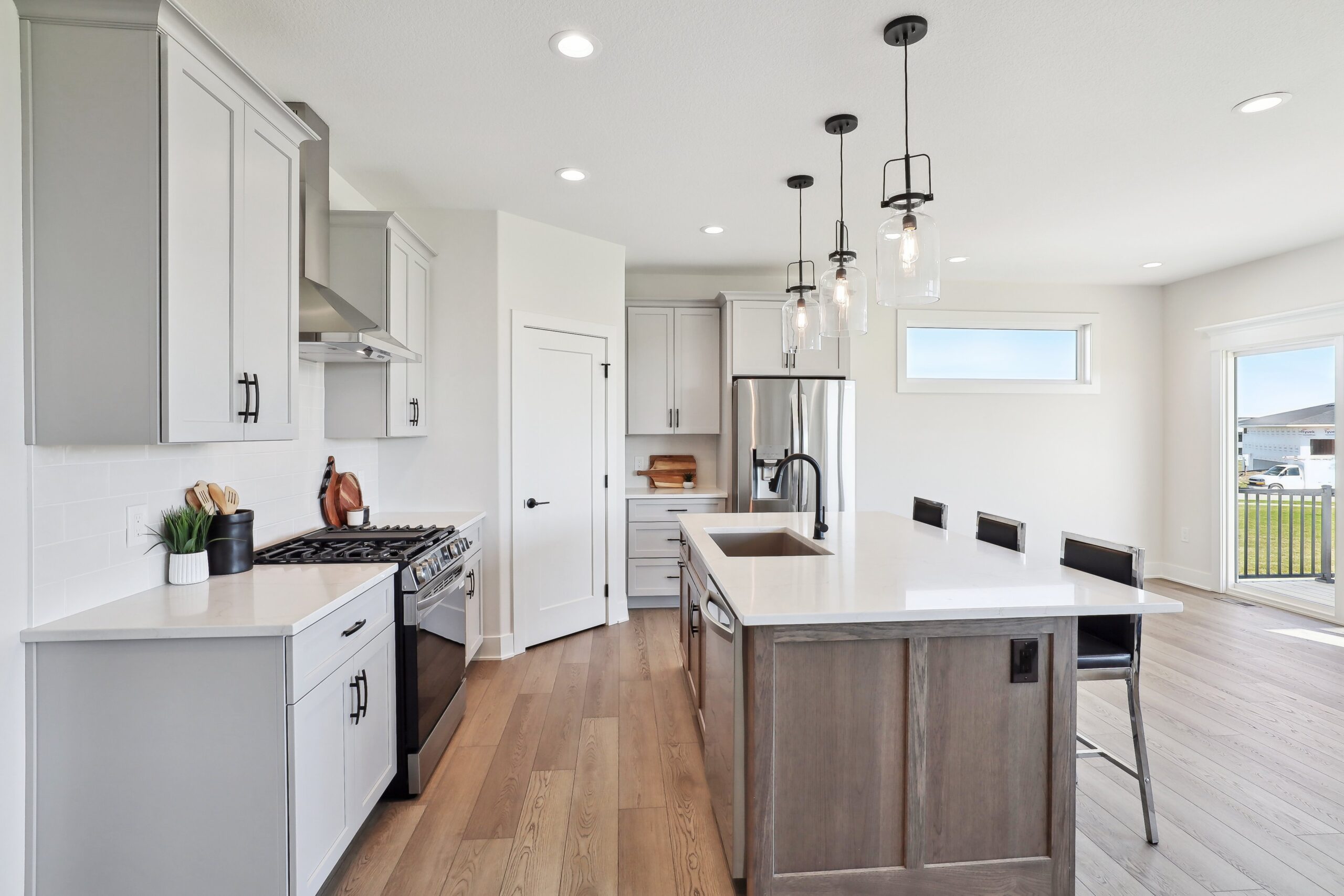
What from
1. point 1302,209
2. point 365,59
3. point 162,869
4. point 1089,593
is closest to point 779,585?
point 1089,593

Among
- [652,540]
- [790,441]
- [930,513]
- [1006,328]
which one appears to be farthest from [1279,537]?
[652,540]

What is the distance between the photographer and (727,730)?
6.24ft

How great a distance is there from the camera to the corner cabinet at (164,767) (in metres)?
1.58

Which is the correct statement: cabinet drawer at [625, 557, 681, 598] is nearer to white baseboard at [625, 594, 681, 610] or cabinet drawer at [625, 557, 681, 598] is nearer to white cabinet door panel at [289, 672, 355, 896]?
white baseboard at [625, 594, 681, 610]

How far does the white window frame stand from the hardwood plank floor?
2.57 metres

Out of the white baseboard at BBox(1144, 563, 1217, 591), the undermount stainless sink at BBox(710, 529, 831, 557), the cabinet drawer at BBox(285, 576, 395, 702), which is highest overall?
the undermount stainless sink at BBox(710, 529, 831, 557)

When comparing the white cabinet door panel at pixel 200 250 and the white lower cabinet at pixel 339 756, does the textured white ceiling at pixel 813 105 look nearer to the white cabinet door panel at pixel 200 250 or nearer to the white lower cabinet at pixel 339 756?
the white cabinet door panel at pixel 200 250

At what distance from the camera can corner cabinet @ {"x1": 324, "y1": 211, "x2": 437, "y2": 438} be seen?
295 centimetres

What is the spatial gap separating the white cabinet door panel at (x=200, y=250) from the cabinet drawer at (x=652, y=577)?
3.19m

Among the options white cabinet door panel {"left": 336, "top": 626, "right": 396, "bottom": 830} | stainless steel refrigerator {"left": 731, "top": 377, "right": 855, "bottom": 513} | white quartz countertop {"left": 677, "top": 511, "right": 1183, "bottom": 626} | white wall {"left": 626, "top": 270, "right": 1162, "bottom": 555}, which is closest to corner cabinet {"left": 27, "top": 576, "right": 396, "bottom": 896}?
white cabinet door panel {"left": 336, "top": 626, "right": 396, "bottom": 830}

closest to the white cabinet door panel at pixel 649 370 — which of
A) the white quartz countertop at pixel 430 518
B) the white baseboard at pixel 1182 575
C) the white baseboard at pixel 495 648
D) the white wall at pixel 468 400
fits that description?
the white wall at pixel 468 400

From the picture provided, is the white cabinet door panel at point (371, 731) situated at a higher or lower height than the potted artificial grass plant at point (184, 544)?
lower

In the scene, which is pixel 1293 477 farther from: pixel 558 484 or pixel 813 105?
pixel 558 484

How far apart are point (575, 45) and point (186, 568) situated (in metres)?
2.10
